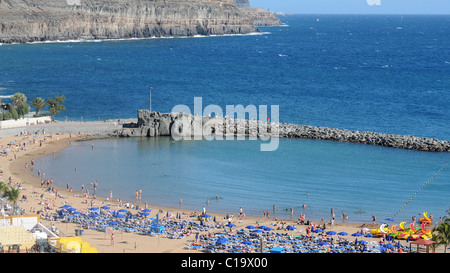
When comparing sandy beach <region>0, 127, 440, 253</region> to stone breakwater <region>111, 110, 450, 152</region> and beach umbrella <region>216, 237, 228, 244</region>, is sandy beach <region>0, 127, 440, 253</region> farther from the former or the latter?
stone breakwater <region>111, 110, 450, 152</region>

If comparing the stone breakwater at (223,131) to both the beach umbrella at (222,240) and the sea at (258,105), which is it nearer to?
the sea at (258,105)

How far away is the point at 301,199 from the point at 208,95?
5152 centimetres

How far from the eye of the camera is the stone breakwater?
65.3 meters

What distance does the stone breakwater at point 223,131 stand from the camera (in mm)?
65312

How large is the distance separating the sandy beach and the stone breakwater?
652 cm

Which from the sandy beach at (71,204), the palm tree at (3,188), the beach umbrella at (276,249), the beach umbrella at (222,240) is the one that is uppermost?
the palm tree at (3,188)

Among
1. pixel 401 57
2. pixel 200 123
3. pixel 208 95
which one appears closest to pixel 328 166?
pixel 200 123

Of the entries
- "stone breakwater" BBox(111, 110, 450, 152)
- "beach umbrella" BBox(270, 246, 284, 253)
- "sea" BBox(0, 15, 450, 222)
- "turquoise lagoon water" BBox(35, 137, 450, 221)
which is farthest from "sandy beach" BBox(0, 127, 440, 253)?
"stone breakwater" BBox(111, 110, 450, 152)

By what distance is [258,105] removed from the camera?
88.8 meters

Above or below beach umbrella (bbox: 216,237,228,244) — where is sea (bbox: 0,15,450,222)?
below

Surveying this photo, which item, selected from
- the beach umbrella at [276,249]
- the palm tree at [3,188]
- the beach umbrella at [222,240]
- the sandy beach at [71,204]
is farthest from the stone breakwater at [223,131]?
the beach umbrella at [276,249]

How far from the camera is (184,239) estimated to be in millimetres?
36406

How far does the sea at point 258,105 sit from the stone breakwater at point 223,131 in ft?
4.99

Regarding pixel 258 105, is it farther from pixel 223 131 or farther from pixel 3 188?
pixel 3 188
